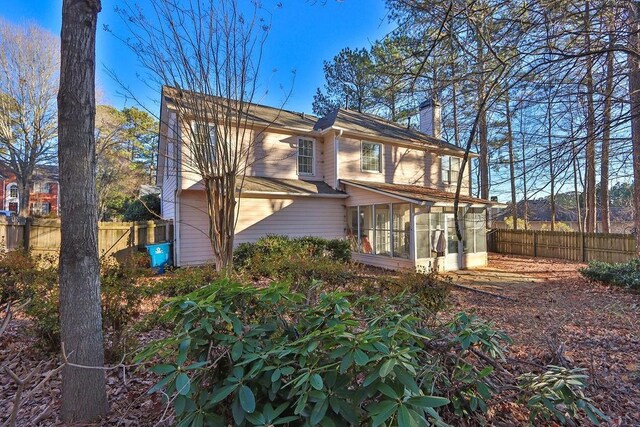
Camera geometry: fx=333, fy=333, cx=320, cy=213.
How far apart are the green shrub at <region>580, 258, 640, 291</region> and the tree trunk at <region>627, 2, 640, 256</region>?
3.94 ft

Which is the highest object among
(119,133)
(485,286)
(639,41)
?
(119,133)

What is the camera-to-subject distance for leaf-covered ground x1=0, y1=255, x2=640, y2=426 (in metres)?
2.41

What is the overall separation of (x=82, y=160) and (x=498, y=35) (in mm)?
4593

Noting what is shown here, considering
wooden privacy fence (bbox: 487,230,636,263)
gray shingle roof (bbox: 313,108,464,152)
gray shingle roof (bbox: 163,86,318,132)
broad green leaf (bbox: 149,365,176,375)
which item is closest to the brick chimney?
gray shingle roof (bbox: 313,108,464,152)

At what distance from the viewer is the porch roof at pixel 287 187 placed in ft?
34.9

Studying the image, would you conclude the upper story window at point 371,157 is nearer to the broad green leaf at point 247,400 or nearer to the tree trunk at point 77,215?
the tree trunk at point 77,215

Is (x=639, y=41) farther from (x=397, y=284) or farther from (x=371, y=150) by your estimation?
(x=371, y=150)

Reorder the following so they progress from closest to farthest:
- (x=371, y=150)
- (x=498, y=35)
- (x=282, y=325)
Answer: (x=282, y=325), (x=498, y=35), (x=371, y=150)

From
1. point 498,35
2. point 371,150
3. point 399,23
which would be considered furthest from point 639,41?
point 371,150

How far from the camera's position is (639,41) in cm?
411

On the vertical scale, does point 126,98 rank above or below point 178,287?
above

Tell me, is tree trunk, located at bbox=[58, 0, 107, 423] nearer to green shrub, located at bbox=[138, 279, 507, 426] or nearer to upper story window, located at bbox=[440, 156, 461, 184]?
green shrub, located at bbox=[138, 279, 507, 426]

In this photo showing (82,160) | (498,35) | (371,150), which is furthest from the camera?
(371,150)

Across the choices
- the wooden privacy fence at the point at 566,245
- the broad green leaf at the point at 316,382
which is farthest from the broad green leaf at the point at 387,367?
the wooden privacy fence at the point at 566,245
